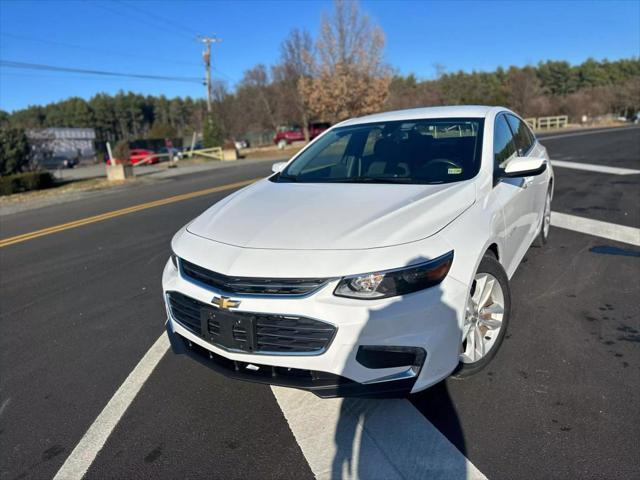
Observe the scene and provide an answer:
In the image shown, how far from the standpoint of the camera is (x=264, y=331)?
7.89ft

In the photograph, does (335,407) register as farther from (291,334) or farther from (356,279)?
(356,279)

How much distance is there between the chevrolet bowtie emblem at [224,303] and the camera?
2416 millimetres

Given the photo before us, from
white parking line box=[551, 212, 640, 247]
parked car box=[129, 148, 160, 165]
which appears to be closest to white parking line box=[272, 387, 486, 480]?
white parking line box=[551, 212, 640, 247]

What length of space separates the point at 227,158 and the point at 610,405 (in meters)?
30.0

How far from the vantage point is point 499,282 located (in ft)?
10.0

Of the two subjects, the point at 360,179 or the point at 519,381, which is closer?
the point at 519,381

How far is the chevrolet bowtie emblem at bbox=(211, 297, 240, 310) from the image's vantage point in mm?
2416

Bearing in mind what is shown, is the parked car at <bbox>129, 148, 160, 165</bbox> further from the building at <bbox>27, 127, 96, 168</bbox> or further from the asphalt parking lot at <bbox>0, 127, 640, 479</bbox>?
the asphalt parking lot at <bbox>0, 127, 640, 479</bbox>

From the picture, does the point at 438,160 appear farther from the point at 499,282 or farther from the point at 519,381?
the point at 519,381

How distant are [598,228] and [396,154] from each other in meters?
3.91

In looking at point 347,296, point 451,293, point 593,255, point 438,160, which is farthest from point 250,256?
point 593,255

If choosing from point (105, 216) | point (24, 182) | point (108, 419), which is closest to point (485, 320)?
point (108, 419)

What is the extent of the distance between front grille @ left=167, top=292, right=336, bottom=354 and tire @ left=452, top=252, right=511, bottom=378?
868 millimetres

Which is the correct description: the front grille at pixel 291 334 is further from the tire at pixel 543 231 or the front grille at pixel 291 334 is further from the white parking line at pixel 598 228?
the white parking line at pixel 598 228
